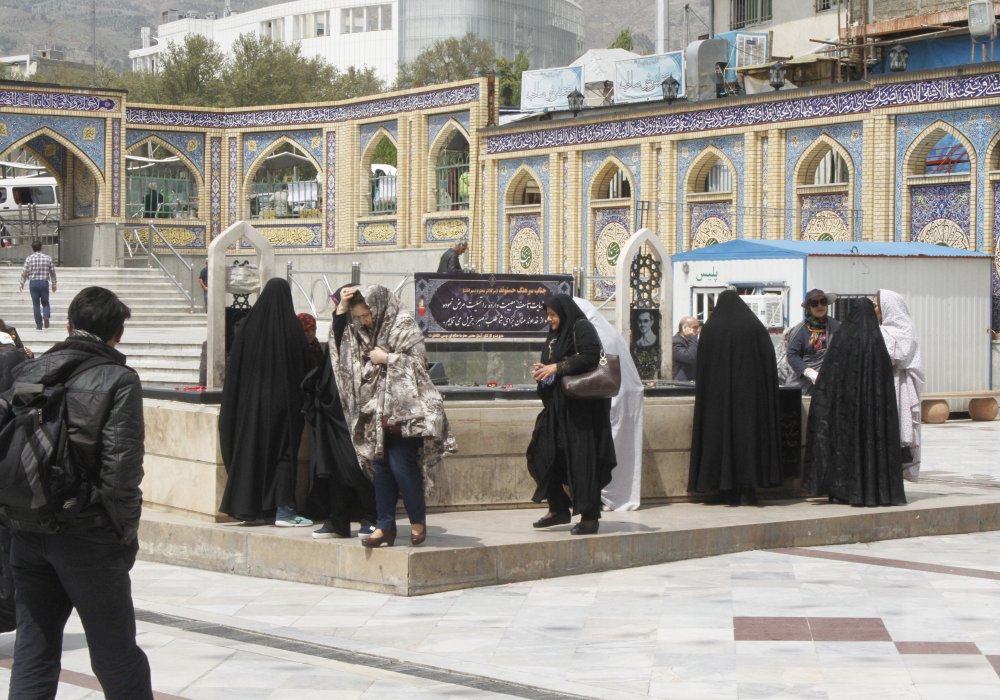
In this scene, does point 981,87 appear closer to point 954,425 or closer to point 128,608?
point 954,425

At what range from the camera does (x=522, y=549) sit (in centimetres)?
770

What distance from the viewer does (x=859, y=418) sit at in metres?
9.37

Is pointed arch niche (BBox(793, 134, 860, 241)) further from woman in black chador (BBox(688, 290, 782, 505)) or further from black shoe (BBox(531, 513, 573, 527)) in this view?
black shoe (BBox(531, 513, 573, 527))

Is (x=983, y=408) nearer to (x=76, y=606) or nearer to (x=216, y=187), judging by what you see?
(x=76, y=606)

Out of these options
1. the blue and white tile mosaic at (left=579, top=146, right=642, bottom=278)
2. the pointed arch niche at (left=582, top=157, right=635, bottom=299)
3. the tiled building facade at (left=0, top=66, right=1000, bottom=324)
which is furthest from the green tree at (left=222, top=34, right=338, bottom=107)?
the pointed arch niche at (left=582, top=157, right=635, bottom=299)

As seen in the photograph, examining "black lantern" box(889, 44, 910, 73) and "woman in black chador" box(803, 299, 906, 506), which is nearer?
"woman in black chador" box(803, 299, 906, 506)

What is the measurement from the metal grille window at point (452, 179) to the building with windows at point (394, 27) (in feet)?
258

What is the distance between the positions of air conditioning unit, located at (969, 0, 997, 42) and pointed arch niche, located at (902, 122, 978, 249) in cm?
463

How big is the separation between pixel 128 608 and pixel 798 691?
252 cm

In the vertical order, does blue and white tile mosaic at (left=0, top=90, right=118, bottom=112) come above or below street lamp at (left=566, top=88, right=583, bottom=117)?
above

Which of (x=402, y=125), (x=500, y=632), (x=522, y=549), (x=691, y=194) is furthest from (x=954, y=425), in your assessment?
(x=402, y=125)

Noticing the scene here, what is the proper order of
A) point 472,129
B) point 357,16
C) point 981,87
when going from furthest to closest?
point 357,16, point 472,129, point 981,87

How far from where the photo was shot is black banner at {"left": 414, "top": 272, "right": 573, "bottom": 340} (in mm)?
14000

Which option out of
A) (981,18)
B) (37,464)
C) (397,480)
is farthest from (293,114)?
(37,464)
